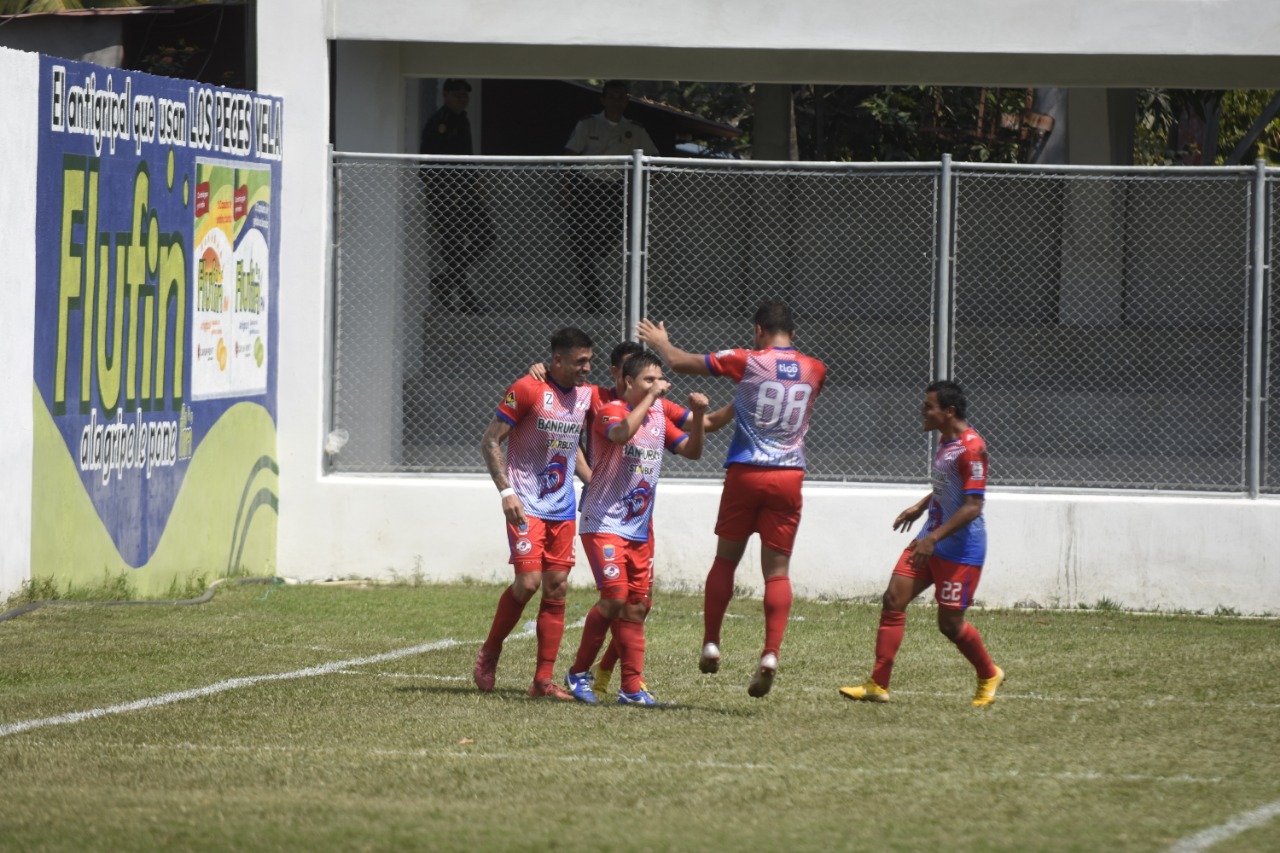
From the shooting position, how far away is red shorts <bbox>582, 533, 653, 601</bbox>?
8750 mm

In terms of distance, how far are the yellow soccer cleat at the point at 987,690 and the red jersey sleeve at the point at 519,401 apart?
256cm

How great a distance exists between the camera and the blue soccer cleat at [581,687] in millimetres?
8914

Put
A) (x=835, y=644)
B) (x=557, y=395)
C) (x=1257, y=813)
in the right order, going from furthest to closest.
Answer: (x=835, y=644) < (x=557, y=395) < (x=1257, y=813)

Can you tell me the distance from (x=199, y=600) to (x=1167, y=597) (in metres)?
6.75

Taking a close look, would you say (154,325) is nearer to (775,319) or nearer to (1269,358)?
(775,319)

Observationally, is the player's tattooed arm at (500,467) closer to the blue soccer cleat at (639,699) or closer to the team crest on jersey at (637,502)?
the team crest on jersey at (637,502)

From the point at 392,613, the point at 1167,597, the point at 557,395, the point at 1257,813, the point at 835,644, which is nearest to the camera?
Result: the point at 1257,813

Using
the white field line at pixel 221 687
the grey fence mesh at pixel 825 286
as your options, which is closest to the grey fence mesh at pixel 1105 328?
the grey fence mesh at pixel 825 286

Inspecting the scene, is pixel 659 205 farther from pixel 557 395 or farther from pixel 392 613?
pixel 557 395

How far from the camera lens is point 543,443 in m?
9.02

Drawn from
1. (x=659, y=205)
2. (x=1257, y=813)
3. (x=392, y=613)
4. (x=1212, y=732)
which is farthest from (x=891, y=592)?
(x=659, y=205)

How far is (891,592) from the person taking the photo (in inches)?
360

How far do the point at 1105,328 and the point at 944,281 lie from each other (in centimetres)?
236

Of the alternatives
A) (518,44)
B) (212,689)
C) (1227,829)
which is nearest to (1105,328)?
(518,44)
